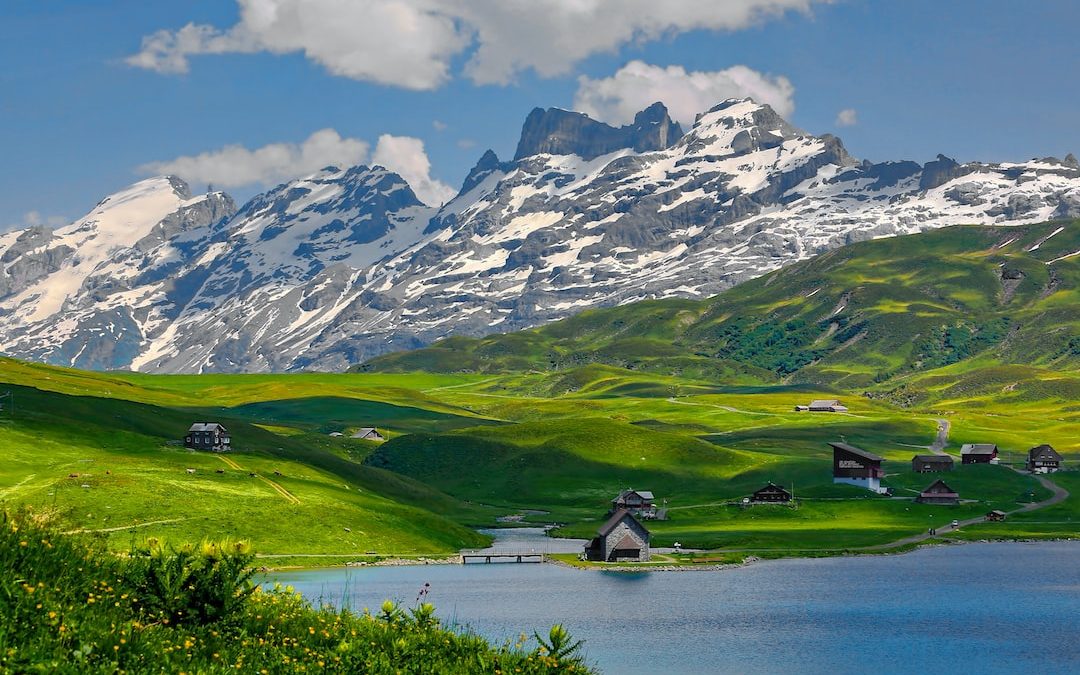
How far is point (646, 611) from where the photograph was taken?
112 m

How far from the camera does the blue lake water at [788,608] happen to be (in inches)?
3489

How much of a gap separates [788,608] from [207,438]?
105889mm

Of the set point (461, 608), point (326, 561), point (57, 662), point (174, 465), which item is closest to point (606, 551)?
point (326, 561)

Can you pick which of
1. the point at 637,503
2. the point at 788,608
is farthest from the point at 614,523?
the point at 637,503

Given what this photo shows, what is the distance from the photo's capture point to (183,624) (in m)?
31.1

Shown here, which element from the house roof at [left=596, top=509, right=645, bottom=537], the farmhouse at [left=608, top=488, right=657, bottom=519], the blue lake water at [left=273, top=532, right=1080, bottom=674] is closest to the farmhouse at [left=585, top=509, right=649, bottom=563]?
the house roof at [left=596, top=509, right=645, bottom=537]

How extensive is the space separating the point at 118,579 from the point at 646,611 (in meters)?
84.7

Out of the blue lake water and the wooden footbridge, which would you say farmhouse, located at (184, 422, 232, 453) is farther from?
the blue lake water

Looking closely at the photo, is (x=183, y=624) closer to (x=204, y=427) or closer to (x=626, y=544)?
(x=626, y=544)

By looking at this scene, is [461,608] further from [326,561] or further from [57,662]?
[57,662]

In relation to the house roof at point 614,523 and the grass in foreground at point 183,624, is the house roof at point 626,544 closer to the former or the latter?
the house roof at point 614,523

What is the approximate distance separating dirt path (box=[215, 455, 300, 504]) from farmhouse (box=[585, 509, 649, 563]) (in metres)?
39.0

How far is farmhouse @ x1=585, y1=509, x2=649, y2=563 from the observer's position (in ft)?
492

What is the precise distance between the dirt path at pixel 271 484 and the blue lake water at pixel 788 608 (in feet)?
82.8
